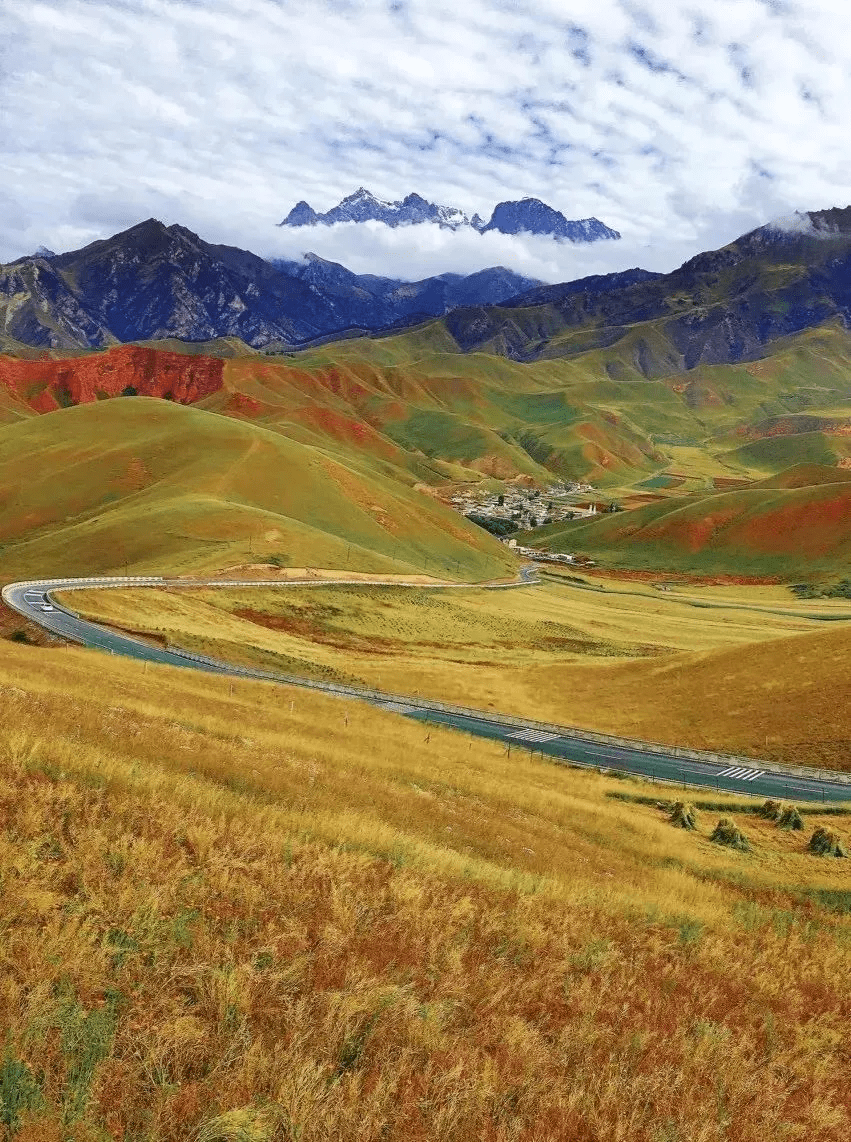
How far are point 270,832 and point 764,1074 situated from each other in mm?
6509

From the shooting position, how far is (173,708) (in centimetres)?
2681

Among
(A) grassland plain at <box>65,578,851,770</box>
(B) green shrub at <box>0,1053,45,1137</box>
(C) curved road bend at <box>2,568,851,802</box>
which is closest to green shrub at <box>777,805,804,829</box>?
(C) curved road bend at <box>2,568,851,802</box>

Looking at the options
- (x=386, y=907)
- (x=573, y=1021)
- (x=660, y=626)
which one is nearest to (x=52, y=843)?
(x=386, y=907)

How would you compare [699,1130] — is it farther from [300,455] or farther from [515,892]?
[300,455]

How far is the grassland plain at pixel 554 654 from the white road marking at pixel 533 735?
437 centimetres

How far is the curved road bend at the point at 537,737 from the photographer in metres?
45.0

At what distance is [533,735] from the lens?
178 feet

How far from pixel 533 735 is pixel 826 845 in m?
26.1

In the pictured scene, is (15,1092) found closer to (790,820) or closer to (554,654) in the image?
(790,820)

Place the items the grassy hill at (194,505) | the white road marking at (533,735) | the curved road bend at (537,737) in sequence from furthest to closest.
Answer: the grassy hill at (194,505)
the white road marking at (533,735)
the curved road bend at (537,737)

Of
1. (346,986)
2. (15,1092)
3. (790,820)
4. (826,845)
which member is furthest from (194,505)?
(15,1092)

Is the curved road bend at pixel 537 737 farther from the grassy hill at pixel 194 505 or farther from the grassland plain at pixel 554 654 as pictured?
the grassy hill at pixel 194 505

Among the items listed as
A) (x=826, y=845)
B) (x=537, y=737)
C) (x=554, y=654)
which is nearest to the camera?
(x=826, y=845)

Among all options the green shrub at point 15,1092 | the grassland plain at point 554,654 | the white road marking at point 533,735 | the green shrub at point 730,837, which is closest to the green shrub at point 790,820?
the green shrub at point 730,837
